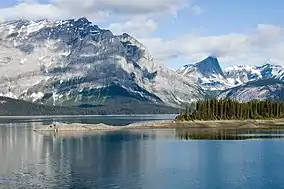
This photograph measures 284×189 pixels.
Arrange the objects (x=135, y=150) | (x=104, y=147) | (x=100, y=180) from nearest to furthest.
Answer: (x=100, y=180) < (x=135, y=150) < (x=104, y=147)

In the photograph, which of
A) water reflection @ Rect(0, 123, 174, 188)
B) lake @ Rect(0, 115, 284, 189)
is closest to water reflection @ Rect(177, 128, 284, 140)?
lake @ Rect(0, 115, 284, 189)

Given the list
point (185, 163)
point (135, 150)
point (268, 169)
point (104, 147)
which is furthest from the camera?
point (104, 147)

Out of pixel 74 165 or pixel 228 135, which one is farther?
pixel 228 135

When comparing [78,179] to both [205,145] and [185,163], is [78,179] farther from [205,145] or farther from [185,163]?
[205,145]

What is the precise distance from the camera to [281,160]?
92.1 metres

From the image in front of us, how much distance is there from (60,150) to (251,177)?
54.5m

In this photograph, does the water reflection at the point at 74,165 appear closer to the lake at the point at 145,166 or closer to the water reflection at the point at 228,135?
the lake at the point at 145,166

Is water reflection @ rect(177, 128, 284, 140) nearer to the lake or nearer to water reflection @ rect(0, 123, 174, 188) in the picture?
the lake

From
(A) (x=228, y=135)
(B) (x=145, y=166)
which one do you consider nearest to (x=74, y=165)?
(B) (x=145, y=166)

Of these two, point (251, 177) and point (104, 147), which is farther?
point (104, 147)

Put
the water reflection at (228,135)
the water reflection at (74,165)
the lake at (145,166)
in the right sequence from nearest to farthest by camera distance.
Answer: the lake at (145,166), the water reflection at (74,165), the water reflection at (228,135)

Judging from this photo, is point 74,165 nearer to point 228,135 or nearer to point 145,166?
point 145,166

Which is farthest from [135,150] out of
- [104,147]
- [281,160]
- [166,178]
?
[166,178]

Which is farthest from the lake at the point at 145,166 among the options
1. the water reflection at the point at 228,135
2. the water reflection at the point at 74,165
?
the water reflection at the point at 228,135
